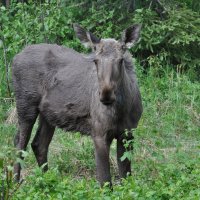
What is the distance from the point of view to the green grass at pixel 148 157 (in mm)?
7363

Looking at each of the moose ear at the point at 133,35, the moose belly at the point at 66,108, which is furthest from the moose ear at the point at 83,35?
the moose belly at the point at 66,108

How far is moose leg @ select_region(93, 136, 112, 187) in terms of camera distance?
941 centimetres

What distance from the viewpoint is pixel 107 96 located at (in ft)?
28.7

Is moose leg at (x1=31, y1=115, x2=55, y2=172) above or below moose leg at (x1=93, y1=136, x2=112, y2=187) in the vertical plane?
below

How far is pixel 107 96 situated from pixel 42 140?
8.60 feet

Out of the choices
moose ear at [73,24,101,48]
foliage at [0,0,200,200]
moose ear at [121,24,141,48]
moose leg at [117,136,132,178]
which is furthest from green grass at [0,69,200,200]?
moose ear at [73,24,101,48]

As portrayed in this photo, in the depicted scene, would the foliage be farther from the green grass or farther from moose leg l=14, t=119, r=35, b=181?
moose leg l=14, t=119, r=35, b=181

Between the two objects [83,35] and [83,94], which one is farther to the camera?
[83,94]

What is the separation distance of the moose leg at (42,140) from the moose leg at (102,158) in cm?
178

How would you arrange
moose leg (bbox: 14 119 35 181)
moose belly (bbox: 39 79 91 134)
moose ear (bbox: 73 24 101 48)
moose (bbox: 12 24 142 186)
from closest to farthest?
moose (bbox: 12 24 142 186) < moose ear (bbox: 73 24 101 48) < moose belly (bbox: 39 79 91 134) < moose leg (bbox: 14 119 35 181)

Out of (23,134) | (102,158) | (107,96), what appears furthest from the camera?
(23,134)

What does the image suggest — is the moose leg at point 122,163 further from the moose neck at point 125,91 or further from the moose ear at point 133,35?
A: the moose ear at point 133,35

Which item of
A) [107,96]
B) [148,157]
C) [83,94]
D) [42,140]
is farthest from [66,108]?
[107,96]

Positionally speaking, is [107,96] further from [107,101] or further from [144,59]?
[144,59]
